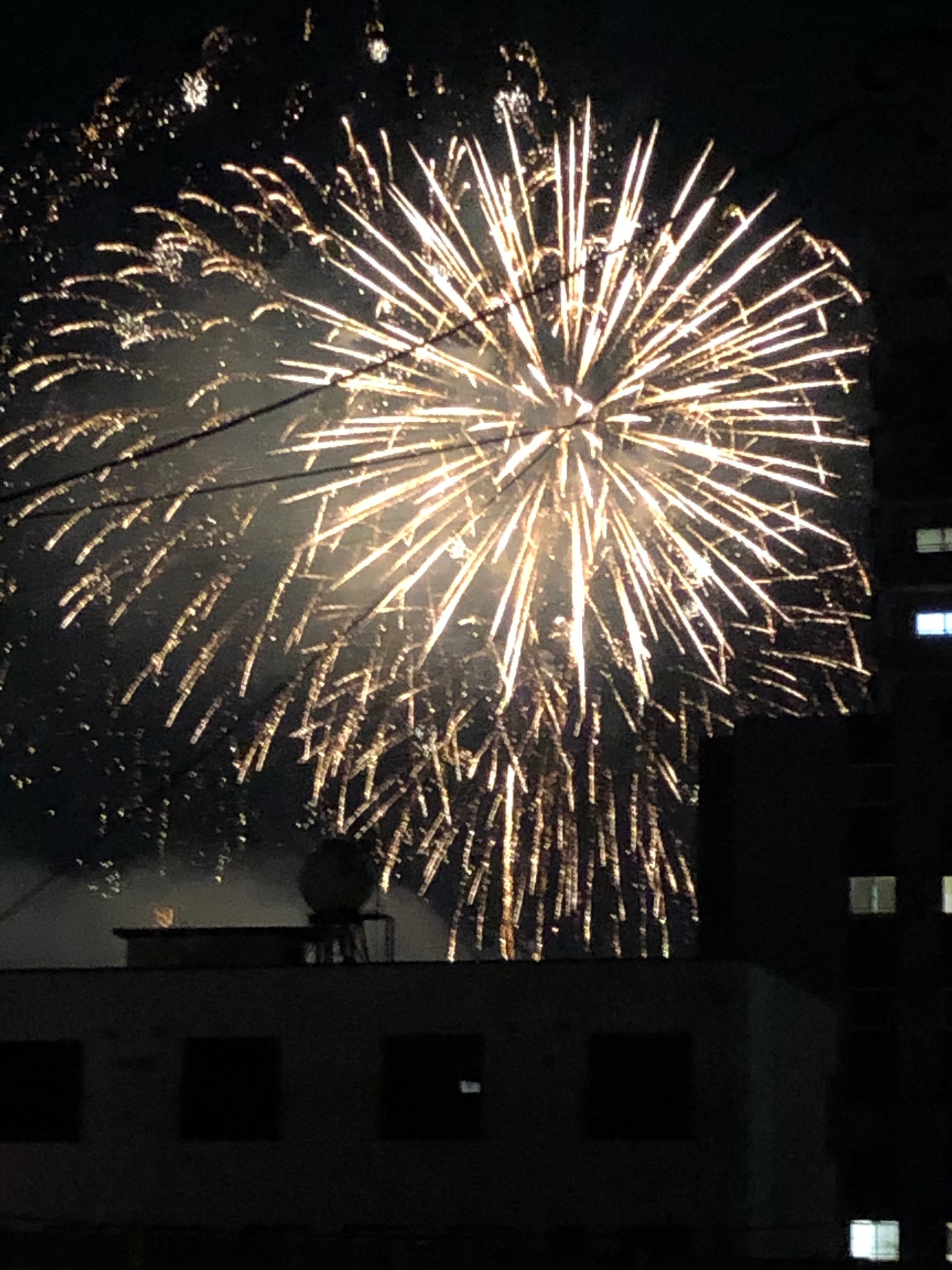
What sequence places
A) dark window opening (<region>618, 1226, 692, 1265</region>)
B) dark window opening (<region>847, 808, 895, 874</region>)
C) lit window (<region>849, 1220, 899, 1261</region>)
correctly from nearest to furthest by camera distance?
dark window opening (<region>618, 1226, 692, 1265</region>), lit window (<region>849, 1220, 899, 1261</region>), dark window opening (<region>847, 808, 895, 874</region>)

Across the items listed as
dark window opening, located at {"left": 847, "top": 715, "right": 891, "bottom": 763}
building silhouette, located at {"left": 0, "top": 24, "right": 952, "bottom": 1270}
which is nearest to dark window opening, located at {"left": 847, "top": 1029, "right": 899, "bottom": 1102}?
dark window opening, located at {"left": 847, "top": 715, "right": 891, "bottom": 763}

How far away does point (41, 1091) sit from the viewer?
1463 inches

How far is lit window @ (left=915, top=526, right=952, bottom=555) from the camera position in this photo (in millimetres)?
59656

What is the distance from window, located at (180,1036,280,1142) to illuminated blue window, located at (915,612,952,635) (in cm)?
2897

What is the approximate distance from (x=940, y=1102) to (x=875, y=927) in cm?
454

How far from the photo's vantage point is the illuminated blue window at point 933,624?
5881 centimetres

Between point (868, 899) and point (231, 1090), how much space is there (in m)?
20.7

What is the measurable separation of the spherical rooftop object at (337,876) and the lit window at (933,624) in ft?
76.7

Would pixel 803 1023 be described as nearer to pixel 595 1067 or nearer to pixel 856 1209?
pixel 595 1067

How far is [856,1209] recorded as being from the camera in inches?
1945

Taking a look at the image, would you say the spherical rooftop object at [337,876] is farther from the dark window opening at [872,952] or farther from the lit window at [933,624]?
the lit window at [933,624]

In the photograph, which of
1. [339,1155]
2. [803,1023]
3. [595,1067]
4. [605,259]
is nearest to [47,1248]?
[339,1155]

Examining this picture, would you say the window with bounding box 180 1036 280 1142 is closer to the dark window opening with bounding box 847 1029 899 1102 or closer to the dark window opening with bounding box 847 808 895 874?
the dark window opening with bounding box 847 1029 899 1102

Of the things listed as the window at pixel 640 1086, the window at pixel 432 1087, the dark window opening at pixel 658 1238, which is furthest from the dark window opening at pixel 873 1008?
the window at pixel 432 1087
